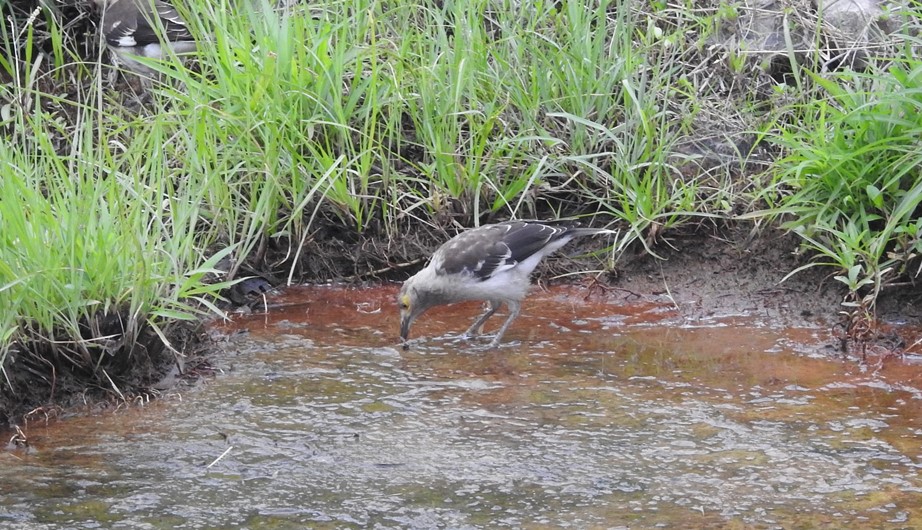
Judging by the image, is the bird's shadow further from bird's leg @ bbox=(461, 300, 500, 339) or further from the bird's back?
the bird's back

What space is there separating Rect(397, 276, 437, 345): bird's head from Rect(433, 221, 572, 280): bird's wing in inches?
5.9

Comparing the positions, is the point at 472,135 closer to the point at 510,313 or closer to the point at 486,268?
the point at 486,268

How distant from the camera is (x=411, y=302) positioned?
21.8ft

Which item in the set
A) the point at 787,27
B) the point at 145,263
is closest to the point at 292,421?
the point at 145,263

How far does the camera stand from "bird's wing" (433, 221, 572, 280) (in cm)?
671

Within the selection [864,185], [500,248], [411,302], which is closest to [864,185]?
[864,185]

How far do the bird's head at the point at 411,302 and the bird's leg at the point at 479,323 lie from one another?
26cm

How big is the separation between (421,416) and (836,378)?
1.99 m

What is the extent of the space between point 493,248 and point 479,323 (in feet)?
1.40

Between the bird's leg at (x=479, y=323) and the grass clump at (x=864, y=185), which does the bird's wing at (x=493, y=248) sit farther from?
the grass clump at (x=864, y=185)

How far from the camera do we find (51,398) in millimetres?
5387

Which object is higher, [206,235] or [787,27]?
[787,27]

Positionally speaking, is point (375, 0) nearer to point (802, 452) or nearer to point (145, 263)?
point (145, 263)

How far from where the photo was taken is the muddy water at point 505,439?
4387 millimetres
